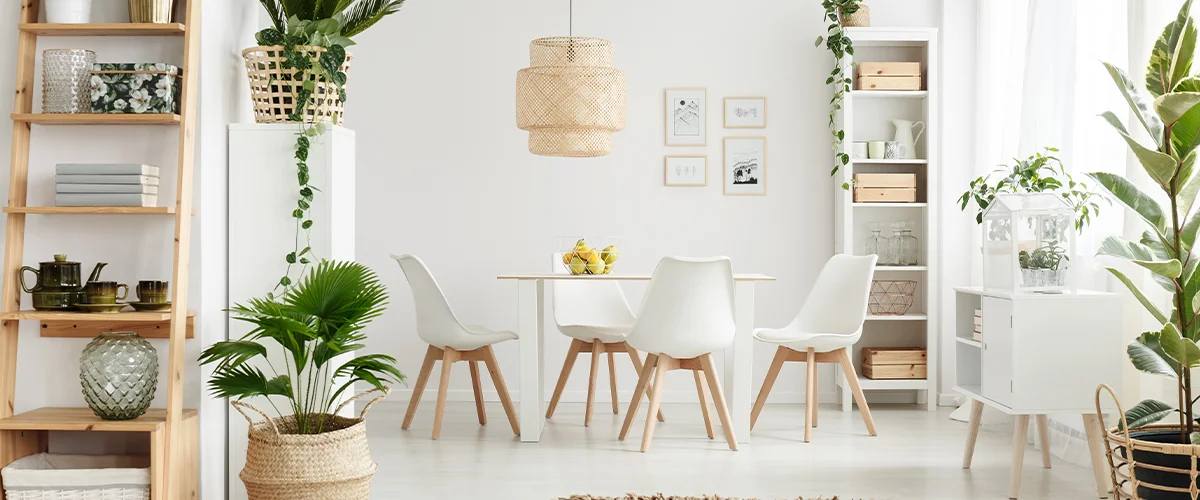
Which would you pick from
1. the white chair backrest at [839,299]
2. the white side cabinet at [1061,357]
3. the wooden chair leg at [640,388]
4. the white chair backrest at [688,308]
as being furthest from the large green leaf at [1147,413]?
the wooden chair leg at [640,388]

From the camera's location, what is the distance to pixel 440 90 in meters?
5.29

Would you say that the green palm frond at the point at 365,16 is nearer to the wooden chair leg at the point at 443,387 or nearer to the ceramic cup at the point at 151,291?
the ceramic cup at the point at 151,291

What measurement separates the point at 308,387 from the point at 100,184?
2.75ft

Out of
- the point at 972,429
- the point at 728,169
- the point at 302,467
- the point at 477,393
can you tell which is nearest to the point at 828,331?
the point at 972,429

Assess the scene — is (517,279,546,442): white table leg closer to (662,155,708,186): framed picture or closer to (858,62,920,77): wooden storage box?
(662,155,708,186): framed picture

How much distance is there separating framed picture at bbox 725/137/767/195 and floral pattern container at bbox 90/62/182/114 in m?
3.19

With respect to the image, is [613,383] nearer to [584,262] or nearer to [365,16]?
[584,262]

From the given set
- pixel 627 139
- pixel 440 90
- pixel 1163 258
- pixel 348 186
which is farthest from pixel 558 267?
pixel 1163 258

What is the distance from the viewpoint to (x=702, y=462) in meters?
3.78

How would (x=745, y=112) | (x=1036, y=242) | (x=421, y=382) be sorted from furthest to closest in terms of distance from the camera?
(x=745, y=112), (x=421, y=382), (x=1036, y=242)

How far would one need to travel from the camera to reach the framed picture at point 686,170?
17.3 feet

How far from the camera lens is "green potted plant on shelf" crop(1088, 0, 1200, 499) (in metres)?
2.61

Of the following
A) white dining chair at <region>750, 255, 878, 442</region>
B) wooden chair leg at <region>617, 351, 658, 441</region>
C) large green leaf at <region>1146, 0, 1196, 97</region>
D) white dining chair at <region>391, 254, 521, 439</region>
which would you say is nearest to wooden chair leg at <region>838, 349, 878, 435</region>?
white dining chair at <region>750, 255, 878, 442</region>

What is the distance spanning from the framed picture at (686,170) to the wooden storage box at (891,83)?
95 centimetres
